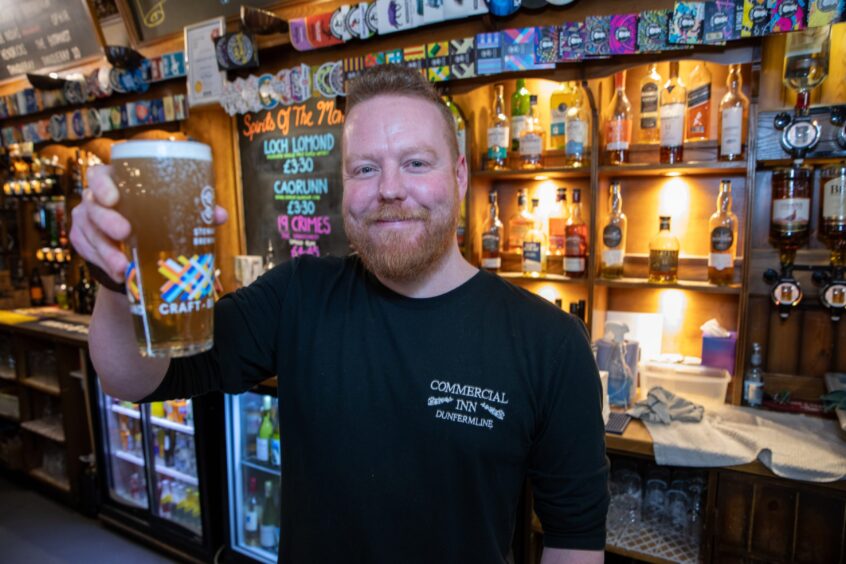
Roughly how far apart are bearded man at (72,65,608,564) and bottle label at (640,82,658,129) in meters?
1.39

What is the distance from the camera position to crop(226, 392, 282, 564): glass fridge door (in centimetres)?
271

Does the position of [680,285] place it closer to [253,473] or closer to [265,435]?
[265,435]

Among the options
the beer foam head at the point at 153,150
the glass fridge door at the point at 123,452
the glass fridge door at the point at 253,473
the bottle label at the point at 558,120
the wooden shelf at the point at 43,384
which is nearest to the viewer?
the beer foam head at the point at 153,150

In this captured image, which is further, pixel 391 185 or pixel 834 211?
pixel 834 211

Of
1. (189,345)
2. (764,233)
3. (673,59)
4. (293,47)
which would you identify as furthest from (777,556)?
(293,47)

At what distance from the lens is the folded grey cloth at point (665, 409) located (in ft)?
6.45

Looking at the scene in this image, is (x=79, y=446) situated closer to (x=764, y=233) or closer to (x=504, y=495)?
(x=504, y=495)

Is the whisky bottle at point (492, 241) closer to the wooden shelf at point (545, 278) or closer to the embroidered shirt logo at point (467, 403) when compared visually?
the wooden shelf at point (545, 278)

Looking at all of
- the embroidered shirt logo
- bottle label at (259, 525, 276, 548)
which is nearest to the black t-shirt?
the embroidered shirt logo

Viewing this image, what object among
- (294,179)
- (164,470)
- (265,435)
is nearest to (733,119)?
(294,179)

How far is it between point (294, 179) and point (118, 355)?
7.63ft

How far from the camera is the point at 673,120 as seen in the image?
213cm

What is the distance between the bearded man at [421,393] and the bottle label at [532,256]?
124 cm

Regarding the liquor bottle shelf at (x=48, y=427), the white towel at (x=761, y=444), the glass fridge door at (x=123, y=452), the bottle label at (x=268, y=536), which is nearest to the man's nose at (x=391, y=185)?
the white towel at (x=761, y=444)
